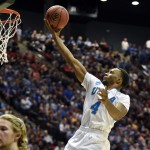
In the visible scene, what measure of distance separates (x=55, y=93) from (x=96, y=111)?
37.6 feet

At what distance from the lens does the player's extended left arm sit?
14.2ft

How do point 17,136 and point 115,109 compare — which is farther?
point 115,109

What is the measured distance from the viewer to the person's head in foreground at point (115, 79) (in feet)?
16.4

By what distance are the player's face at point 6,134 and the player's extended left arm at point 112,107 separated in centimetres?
147

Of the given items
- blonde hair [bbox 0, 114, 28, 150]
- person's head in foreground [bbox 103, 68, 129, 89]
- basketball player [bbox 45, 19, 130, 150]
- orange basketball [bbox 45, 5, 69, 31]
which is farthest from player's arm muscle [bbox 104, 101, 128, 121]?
blonde hair [bbox 0, 114, 28, 150]

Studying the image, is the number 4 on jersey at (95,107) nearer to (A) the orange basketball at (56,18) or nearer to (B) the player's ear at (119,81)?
(B) the player's ear at (119,81)

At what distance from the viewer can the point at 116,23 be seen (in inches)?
1135

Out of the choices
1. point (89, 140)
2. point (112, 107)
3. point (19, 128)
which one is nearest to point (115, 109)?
point (112, 107)

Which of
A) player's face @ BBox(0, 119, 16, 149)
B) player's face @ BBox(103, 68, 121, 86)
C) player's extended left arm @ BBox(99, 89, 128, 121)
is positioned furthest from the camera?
player's face @ BBox(103, 68, 121, 86)

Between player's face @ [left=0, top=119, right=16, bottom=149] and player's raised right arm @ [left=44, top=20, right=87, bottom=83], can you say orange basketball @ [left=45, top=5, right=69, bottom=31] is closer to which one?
player's raised right arm @ [left=44, top=20, right=87, bottom=83]

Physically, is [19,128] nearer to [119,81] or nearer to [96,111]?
[96,111]

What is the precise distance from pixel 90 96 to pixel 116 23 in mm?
24249

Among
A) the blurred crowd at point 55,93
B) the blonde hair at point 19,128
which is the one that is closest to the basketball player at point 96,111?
the blonde hair at point 19,128

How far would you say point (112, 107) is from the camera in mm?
4469
